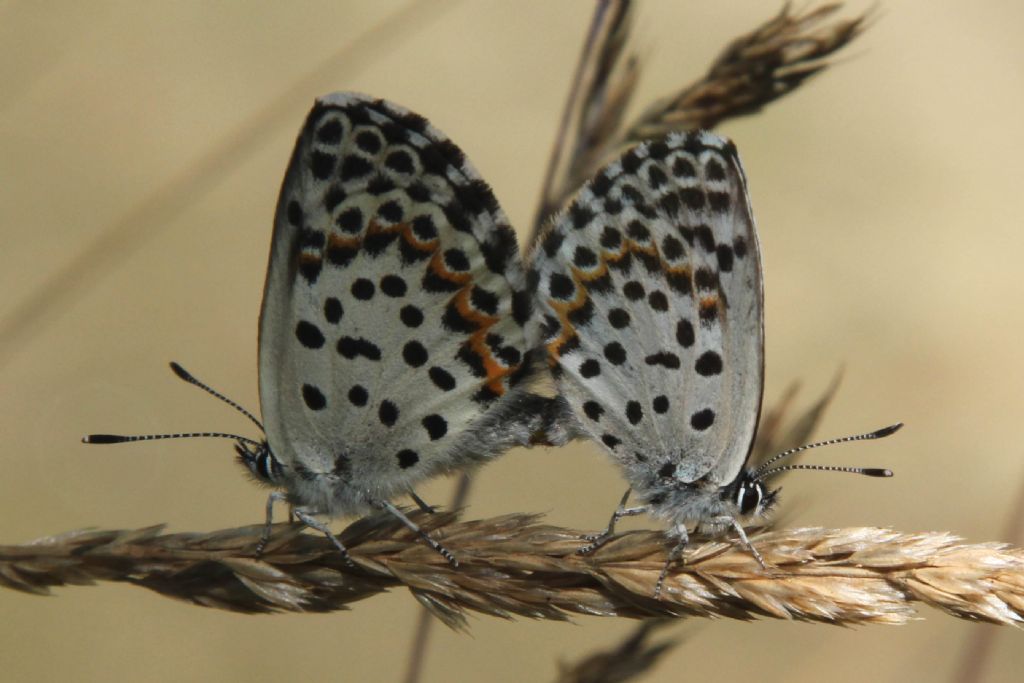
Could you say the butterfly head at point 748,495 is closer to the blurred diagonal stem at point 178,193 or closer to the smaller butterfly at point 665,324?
the smaller butterfly at point 665,324

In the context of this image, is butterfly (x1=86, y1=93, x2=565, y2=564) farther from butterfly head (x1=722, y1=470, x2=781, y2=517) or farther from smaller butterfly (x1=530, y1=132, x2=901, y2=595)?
butterfly head (x1=722, y1=470, x2=781, y2=517)

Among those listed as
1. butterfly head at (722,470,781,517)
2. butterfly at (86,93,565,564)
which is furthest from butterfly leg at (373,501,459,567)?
butterfly head at (722,470,781,517)

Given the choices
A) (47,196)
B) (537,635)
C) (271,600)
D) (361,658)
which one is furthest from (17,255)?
(271,600)

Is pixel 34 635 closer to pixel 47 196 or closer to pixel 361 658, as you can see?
pixel 361 658

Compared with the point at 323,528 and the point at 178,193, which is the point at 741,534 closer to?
the point at 323,528

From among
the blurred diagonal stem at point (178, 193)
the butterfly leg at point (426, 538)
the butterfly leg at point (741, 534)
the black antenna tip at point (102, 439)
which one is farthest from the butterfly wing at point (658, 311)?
the blurred diagonal stem at point (178, 193)
